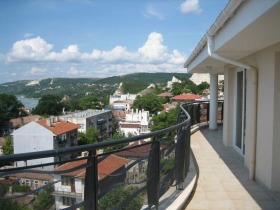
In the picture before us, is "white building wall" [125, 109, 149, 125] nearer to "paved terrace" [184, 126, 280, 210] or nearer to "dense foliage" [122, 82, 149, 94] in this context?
"paved terrace" [184, 126, 280, 210]

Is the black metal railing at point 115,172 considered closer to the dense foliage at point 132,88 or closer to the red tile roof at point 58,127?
the red tile roof at point 58,127

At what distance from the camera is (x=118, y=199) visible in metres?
2.56

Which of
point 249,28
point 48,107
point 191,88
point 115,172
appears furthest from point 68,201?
point 191,88

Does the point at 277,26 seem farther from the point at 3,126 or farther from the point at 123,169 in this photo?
the point at 3,126

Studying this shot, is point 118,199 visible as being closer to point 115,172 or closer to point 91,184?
point 115,172

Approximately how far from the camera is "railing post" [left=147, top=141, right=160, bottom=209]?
10.0 ft

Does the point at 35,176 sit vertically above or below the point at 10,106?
above

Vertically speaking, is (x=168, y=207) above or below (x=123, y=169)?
below

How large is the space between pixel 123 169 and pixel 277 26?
2.10 metres

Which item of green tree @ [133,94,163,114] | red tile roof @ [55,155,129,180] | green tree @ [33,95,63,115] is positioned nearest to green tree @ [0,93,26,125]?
green tree @ [33,95,63,115]

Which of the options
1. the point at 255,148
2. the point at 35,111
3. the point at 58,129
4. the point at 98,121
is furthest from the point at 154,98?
the point at 255,148

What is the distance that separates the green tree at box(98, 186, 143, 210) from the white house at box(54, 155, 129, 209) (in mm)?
93

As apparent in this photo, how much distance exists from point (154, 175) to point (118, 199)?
0.67m

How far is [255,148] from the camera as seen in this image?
5133mm
